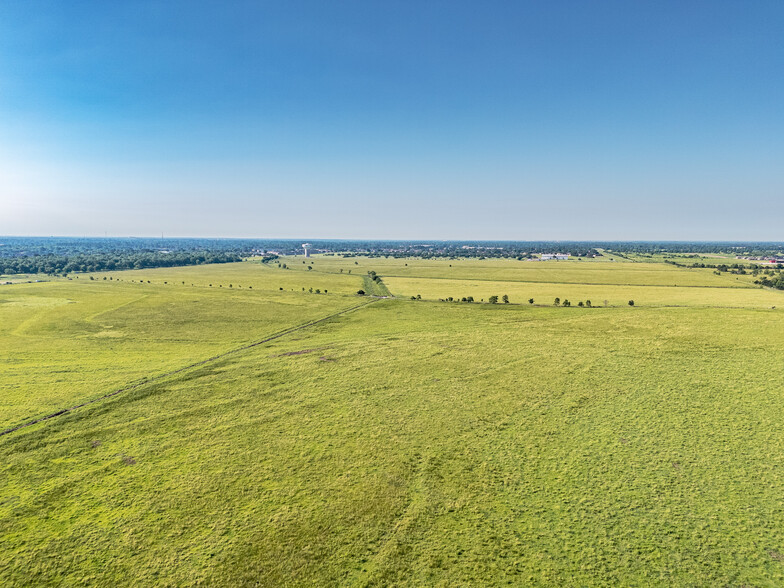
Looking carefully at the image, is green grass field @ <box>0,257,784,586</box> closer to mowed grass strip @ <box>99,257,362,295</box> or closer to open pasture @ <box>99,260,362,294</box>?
mowed grass strip @ <box>99,257,362,295</box>

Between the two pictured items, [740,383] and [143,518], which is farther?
[740,383]

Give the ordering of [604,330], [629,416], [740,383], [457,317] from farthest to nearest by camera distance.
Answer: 1. [457,317]
2. [604,330]
3. [740,383]
4. [629,416]

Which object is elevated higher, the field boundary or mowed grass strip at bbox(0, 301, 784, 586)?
the field boundary

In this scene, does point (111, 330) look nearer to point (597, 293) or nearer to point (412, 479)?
point (412, 479)

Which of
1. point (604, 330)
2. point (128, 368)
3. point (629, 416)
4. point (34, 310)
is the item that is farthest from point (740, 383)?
point (34, 310)

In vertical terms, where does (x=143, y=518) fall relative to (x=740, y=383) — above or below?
below

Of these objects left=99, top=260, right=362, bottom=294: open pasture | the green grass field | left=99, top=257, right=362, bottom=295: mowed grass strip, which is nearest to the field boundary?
the green grass field

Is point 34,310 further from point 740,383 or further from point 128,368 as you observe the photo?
point 740,383

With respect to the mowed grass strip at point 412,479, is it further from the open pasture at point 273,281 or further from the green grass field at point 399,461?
the open pasture at point 273,281
